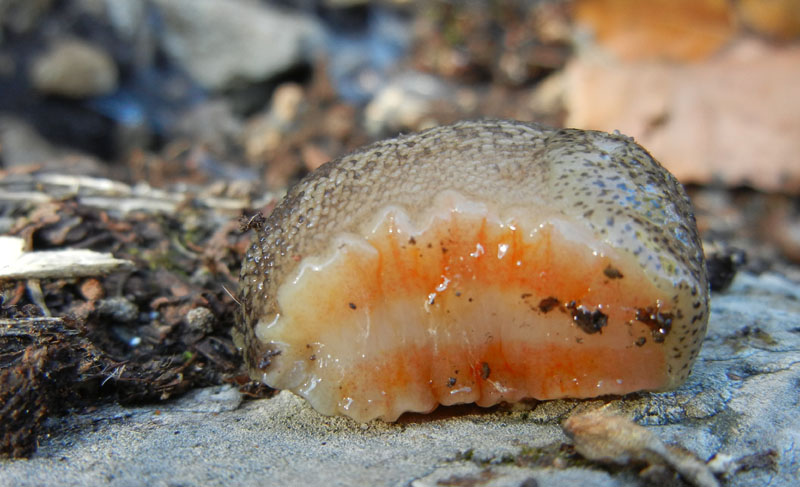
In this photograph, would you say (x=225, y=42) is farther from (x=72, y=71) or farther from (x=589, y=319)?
(x=589, y=319)

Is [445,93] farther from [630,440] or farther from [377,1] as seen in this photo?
[630,440]

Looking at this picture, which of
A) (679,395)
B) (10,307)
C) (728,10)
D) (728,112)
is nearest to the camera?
(679,395)

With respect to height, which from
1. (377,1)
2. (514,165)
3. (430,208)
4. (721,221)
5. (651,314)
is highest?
(377,1)

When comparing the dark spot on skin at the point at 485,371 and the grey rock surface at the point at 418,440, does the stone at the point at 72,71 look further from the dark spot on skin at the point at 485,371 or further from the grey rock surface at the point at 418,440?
A: the dark spot on skin at the point at 485,371

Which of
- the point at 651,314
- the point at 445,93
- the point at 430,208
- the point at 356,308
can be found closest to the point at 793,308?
the point at 651,314

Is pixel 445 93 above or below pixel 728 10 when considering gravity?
below

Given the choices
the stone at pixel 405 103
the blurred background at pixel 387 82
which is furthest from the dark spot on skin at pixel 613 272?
the stone at pixel 405 103

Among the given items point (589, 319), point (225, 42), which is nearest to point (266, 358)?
point (589, 319)
